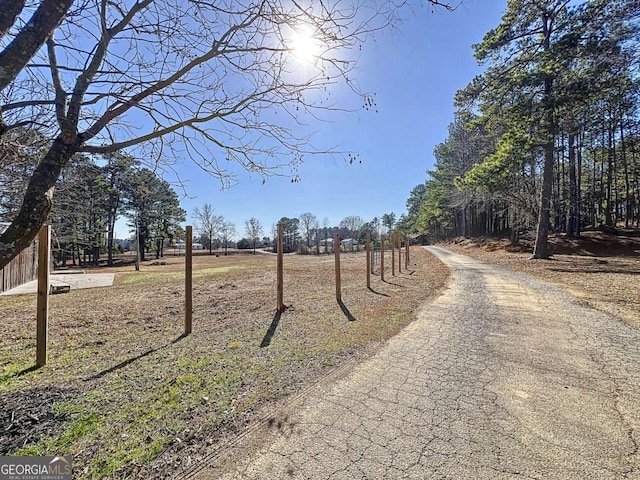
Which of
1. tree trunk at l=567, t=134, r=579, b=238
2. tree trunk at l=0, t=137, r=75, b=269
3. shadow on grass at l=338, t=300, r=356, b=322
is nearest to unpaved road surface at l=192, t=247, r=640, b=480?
shadow on grass at l=338, t=300, r=356, b=322

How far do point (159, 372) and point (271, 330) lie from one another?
1851mm

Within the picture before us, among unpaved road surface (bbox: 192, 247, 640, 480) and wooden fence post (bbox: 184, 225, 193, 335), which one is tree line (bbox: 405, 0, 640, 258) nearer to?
unpaved road surface (bbox: 192, 247, 640, 480)

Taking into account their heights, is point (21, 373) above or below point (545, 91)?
below

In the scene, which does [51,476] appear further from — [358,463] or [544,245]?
[544,245]

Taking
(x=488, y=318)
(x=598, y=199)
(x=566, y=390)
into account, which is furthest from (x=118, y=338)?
(x=598, y=199)

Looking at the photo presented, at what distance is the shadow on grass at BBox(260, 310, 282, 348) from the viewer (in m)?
4.11

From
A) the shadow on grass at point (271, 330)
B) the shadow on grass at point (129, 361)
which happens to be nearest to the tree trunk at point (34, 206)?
the shadow on grass at point (129, 361)

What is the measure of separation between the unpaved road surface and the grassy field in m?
0.40

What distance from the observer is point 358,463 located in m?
1.76

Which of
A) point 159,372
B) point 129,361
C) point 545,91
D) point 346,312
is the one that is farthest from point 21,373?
point 545,91

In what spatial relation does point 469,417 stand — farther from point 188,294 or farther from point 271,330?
point 188,294

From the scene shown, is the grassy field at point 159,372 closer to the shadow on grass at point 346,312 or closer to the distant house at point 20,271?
the shadow on grass at point 346,312

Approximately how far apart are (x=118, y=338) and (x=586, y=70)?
16.0 metres

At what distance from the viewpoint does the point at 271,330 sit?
4750 mm
